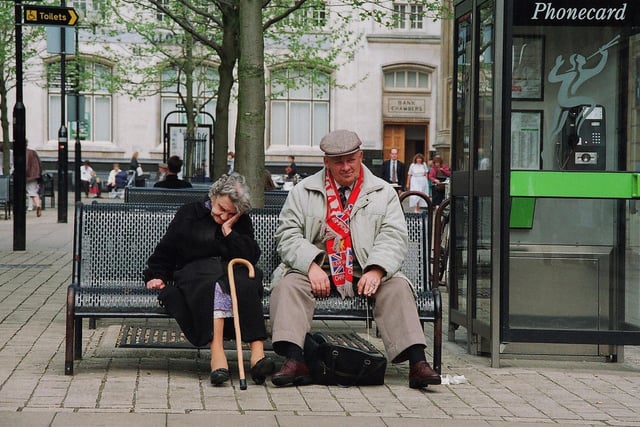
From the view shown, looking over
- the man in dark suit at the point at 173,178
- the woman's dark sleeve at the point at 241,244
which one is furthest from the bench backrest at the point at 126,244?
the man in dark suit at the point at 173,178

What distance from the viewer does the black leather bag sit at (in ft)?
23.1

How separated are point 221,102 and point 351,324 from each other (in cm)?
895

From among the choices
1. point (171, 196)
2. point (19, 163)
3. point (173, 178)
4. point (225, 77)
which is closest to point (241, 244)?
point (171, 196)

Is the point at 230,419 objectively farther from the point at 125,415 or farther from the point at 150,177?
the point at 150,177

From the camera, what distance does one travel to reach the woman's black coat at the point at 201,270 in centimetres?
709

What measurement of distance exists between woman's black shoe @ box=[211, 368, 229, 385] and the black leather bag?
1.71 ft

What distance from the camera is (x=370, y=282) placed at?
7180mm

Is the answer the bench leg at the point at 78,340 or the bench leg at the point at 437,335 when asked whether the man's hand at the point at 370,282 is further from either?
the bench leg at the point at 78,340

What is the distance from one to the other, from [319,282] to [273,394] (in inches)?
30.4

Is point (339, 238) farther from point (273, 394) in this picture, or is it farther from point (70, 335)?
point (70, 335)

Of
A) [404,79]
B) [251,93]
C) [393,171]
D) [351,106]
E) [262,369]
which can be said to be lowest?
[262,369]

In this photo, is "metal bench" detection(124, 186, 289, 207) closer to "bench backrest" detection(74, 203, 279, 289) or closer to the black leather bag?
"bench backrest" detection(74, 203, 279, 289)

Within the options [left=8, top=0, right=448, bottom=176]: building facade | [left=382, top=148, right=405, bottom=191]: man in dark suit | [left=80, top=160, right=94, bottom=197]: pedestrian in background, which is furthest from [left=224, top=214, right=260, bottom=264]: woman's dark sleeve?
[left=8, top=0, right=448, bottom=176]: building facade

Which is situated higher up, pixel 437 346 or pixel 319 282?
pixel 319 282
